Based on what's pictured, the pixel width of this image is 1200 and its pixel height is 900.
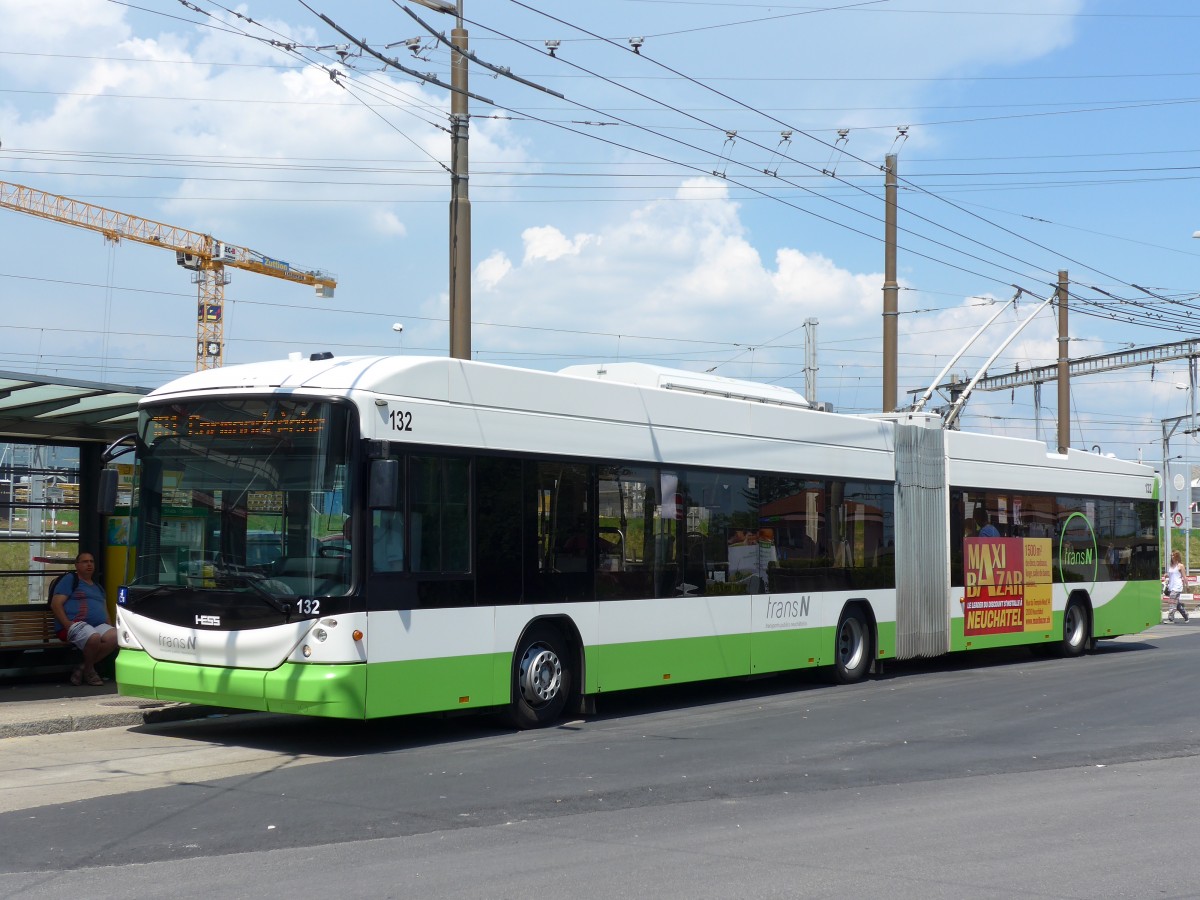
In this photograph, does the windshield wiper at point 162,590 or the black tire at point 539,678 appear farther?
the black tire at point 539,678

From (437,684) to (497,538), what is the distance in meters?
1.35

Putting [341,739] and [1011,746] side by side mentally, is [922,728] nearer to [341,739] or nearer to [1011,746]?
[1011,746]

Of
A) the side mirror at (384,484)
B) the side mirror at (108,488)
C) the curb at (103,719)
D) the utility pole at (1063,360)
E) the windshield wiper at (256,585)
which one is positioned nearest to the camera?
the side mirror at (384,484)

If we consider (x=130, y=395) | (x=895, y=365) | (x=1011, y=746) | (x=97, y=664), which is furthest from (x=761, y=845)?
(x=895, y=365)

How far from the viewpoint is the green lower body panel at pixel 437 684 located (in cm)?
1038

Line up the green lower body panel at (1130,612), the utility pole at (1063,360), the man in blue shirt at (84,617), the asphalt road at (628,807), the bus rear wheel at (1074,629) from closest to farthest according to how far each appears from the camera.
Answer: the asphalt road at (628,807)
the man in blue shirt at (84,617)
the bus rear wheel at (1074,629)
the green lower body panel at (1130,612)
the utility pole at (1063,360)

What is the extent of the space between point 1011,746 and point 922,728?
1106 mm

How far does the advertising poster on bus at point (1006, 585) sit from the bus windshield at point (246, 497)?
1081 centimetres

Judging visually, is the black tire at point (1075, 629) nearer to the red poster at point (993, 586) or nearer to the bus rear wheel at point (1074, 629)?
the bus rear wheel at point (1074, 629)

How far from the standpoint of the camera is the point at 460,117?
15008mm

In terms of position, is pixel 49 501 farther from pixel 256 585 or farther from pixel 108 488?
pixel 256 585

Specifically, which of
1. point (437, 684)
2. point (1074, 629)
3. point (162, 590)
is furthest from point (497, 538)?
point (1074, 629)

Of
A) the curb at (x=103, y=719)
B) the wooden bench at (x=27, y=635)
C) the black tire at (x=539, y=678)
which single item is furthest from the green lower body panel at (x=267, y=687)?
the wooden bench at (x=27, y=635)

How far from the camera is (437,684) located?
1093cm
